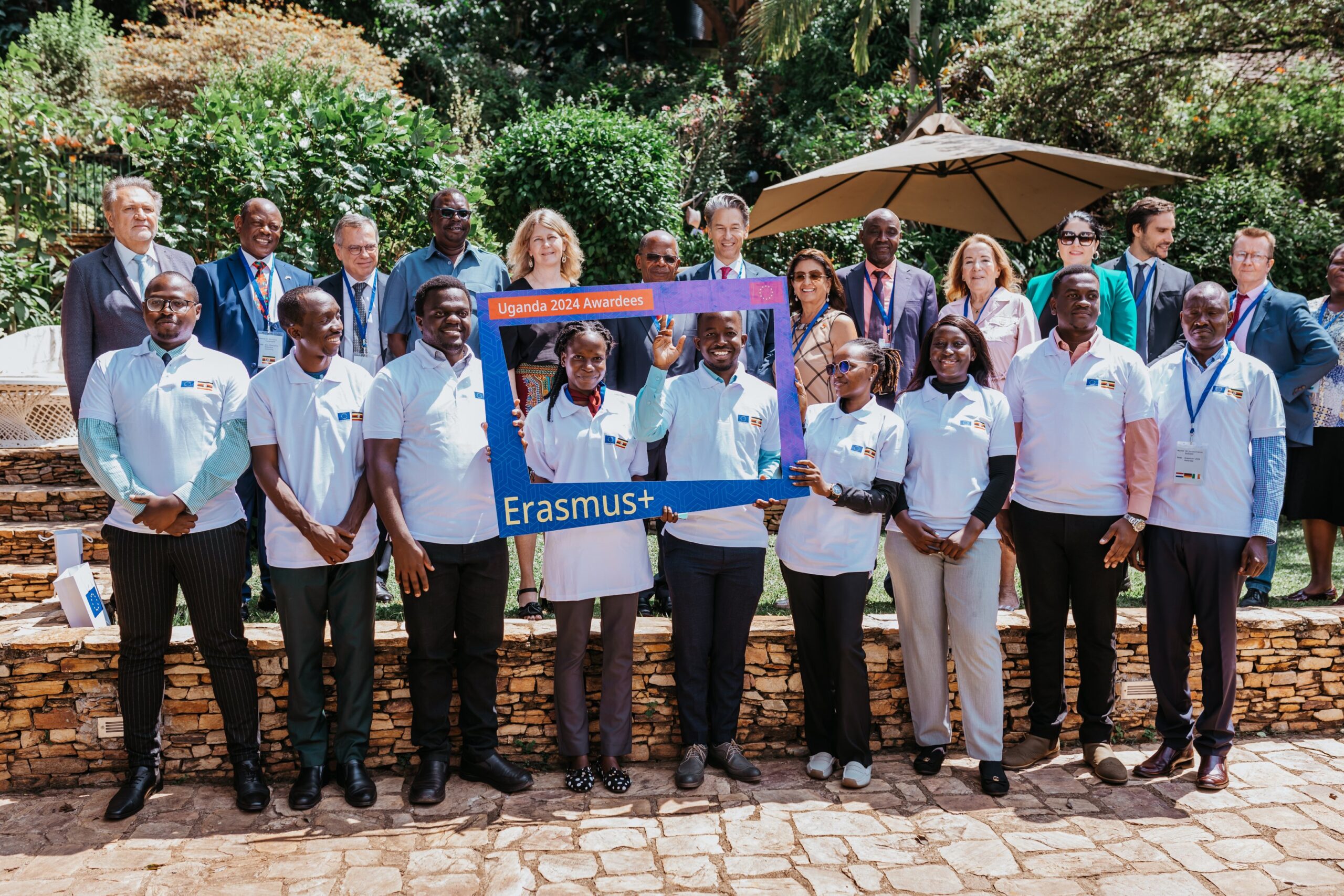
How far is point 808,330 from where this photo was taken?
17.1 ft

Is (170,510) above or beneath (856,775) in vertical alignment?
above

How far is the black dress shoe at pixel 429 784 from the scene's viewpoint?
13.5 ft

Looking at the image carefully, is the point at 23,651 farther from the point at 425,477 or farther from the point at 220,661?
the point at 425,477

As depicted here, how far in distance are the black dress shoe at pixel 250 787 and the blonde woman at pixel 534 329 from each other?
1.45 meters

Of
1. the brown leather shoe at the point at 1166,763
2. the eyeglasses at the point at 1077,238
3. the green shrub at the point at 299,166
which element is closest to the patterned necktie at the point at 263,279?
the green shrub at the point at 299,166

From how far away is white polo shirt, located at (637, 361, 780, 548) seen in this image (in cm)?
422

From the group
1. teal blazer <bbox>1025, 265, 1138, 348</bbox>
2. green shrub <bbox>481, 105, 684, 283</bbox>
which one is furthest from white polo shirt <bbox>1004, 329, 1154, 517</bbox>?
green shrub <bbox>481, 105, 684, 283</bbox>

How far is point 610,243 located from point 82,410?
7.20 metres

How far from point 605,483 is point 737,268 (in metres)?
1.69

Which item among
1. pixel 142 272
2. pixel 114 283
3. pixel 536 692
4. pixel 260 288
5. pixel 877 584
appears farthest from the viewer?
pixel 877 584

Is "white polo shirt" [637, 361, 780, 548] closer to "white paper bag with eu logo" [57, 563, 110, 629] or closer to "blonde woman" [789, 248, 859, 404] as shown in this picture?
"blonde woman" [789, 248, 859, 404]

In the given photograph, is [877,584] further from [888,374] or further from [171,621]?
[171,621]

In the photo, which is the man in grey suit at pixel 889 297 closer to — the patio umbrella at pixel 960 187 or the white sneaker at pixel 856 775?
the patio umbrella at pixel 960 187

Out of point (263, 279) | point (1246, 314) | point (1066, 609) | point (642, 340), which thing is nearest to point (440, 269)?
point (263, 279)
